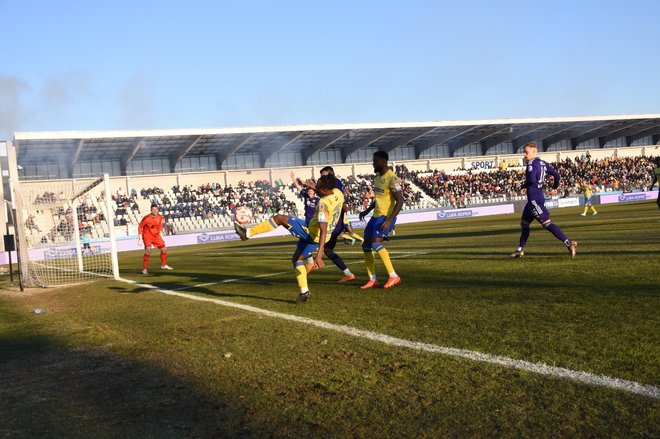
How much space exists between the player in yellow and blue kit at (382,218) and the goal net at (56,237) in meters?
7.04

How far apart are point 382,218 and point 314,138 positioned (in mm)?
47298

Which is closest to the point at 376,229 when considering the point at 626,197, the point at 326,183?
the point at 326,183

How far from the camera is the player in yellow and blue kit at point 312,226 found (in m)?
7.77

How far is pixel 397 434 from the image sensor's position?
3.06m

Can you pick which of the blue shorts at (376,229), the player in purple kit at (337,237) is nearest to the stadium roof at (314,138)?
the player in purple kit at (337,237)

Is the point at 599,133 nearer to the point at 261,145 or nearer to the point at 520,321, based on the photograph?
the point at 261,145

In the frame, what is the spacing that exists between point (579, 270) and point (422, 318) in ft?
12.3

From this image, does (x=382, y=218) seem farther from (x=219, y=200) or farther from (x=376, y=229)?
(x=219, y=200)

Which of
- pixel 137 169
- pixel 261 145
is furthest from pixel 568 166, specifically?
pixel 137 169

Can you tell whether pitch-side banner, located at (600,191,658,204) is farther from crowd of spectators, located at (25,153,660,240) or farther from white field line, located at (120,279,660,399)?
white field line, located at (120,279,660,399)

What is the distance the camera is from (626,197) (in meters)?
48.1

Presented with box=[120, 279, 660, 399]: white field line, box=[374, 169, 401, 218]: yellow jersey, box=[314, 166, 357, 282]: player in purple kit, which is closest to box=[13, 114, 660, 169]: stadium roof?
box=[314, 166, 357, 282]: player in purple kit

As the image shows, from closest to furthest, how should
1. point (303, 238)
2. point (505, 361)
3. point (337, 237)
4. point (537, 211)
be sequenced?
1. point (505, 361)
2. point (303, 238)
3. point (337, 237)
4. point (537, 211)

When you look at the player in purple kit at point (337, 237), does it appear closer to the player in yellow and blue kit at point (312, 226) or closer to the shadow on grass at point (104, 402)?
the player in yellow and blue kit at point (312, 226)
